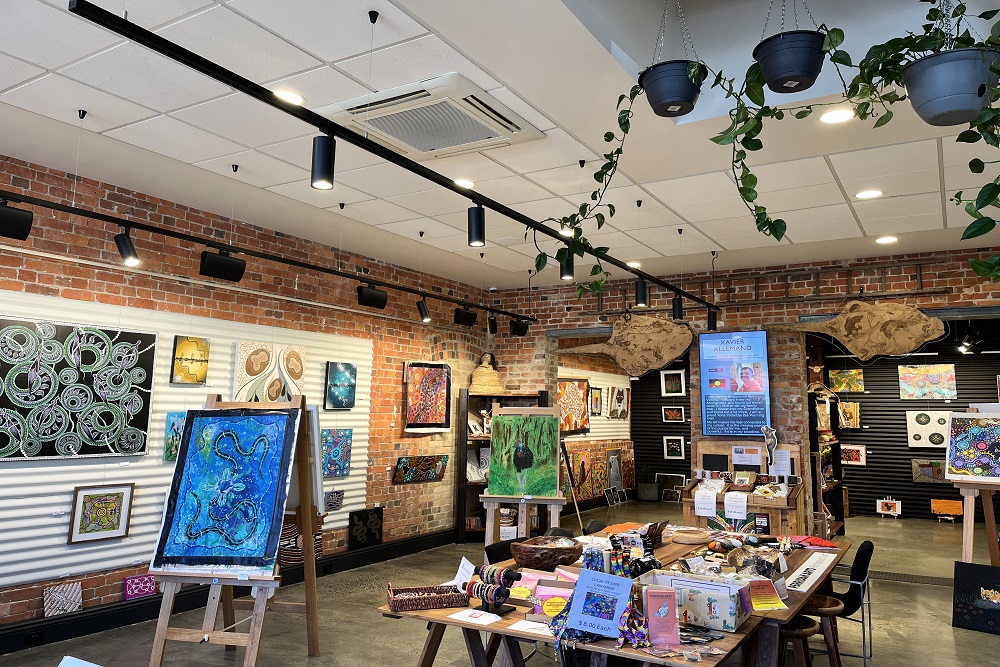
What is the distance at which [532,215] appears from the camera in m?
6.00

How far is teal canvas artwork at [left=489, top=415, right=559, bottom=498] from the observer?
6473 millimetres

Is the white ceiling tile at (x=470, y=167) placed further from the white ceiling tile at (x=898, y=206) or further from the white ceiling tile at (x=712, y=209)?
the white ceiling tile at (x=898, y=206)

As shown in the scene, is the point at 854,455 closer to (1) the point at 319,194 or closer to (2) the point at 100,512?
(1) the point at 319,194

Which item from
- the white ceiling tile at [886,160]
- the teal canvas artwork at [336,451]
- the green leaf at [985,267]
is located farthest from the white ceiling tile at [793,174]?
the teal canvas artwork at [336,451]

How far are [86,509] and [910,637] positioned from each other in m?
6.37

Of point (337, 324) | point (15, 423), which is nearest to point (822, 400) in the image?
point (337, 324)

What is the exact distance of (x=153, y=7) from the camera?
9.93 ft

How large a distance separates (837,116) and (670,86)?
1680 millimetres

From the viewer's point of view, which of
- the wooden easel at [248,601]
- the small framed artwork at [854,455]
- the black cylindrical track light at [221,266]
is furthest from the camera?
the small framed artwork at [854,455]

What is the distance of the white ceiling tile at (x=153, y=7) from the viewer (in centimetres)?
298

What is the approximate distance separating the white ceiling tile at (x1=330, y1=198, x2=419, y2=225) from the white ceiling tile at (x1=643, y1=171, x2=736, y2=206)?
2117mm

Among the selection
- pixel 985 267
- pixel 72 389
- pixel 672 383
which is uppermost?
pixel 672 383

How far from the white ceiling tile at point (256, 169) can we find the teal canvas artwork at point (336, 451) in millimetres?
2893

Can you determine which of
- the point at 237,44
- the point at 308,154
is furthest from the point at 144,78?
the point at 308,154
